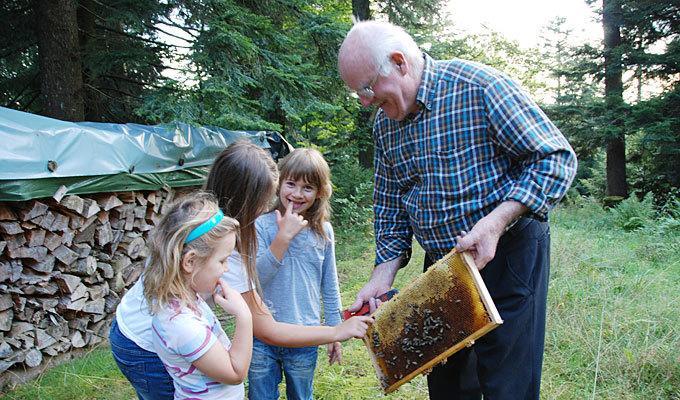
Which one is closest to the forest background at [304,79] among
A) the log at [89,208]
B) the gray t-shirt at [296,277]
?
the log at [89,208]

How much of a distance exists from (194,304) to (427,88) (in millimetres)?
1332

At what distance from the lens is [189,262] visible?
6.11 ft

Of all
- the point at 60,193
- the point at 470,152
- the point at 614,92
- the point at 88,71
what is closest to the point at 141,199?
the point at 60,193

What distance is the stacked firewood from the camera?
4.38 m

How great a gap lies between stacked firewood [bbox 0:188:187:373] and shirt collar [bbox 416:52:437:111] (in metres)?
3.60

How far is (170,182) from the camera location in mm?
5785

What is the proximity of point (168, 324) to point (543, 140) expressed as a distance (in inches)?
62.2

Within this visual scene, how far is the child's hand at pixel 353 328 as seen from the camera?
228cm

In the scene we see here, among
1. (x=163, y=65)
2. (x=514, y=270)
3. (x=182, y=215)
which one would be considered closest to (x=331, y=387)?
(x=514, y=270)

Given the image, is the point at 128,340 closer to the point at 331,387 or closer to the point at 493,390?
the point at 493,390

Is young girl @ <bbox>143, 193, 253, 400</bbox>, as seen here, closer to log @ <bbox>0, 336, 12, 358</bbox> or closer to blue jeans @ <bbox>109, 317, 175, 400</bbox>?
blue jeans @ <bbox>109, 317, 175, 400</bbox>

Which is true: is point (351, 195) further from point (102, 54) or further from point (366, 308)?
point (366, 308)

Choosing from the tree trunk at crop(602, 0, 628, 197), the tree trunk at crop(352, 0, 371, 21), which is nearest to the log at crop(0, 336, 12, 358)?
the tree trunk at crop(352, 0, 371, 21)

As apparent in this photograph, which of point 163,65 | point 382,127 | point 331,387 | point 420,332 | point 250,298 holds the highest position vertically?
point 163,65
